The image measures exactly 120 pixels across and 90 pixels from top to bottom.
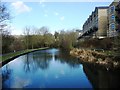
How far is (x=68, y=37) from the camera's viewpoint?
6078cm

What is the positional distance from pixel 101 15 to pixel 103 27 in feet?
9.40

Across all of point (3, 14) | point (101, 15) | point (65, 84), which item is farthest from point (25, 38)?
point (65, 84)

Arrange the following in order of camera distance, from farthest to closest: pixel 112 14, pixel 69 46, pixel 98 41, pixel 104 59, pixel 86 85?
pixel 69 46 < pixel 112 14 < pixel 98 41 < pixel 104 59 < pixel 86 85

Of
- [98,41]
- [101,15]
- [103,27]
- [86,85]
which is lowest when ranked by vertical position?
[86,85]

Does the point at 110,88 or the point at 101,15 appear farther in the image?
the point at 101,15

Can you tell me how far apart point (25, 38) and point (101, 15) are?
2778 cm

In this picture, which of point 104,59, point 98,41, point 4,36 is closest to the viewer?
point 104,59

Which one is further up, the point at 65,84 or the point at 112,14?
the point at 112,14

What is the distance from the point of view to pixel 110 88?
474 inches

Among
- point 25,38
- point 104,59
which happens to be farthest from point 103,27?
point 25,38

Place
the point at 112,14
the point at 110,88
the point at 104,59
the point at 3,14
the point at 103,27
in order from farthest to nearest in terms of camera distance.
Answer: the point at 103,27
the point at 112,14
the point at 3,14
the point at 104,59
the point at 110,88

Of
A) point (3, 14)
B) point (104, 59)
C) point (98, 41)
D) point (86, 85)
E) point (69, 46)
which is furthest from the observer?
point (69, 46)

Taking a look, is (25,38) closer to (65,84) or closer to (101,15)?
(101,15)

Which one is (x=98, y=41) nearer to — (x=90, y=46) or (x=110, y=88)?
(x=90, y=46)
